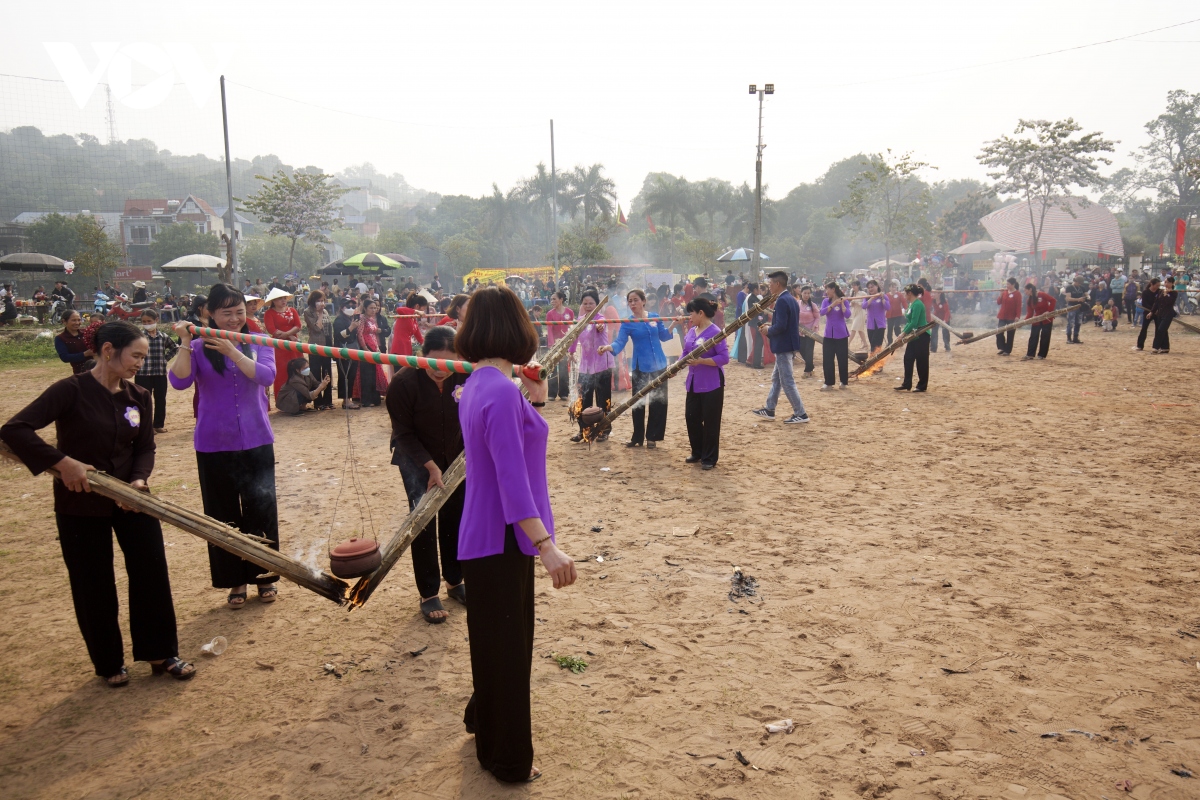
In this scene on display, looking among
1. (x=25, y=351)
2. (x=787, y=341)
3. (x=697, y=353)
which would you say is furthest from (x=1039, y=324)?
(x=25, y=351)

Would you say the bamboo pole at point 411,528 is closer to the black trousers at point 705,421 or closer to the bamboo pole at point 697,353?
the bamboo pole at point 697,353

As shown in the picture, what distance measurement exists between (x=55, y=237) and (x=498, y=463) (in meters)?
57.9

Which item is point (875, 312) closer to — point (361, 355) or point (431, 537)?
point (431, 537)

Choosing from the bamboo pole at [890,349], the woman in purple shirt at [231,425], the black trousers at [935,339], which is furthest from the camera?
the black trousers at [935,339]

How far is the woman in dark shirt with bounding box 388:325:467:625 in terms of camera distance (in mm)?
4652

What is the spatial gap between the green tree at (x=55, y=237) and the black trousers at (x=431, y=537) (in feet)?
178

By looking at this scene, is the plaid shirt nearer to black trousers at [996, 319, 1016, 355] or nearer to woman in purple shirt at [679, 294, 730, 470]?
woman in purple shirt at [679, 294, 730, 470]

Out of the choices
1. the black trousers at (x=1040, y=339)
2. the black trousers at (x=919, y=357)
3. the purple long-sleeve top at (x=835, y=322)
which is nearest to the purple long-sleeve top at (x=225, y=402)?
the purple long-sleeve top at (x=835, y=322)

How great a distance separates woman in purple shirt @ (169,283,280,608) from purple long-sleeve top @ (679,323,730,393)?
16.3 ft

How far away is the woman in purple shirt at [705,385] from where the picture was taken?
8375mm

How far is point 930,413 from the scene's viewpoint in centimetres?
1166

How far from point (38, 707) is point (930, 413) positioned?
38.2 ft

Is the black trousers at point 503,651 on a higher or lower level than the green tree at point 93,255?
lower

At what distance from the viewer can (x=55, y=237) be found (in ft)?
154
